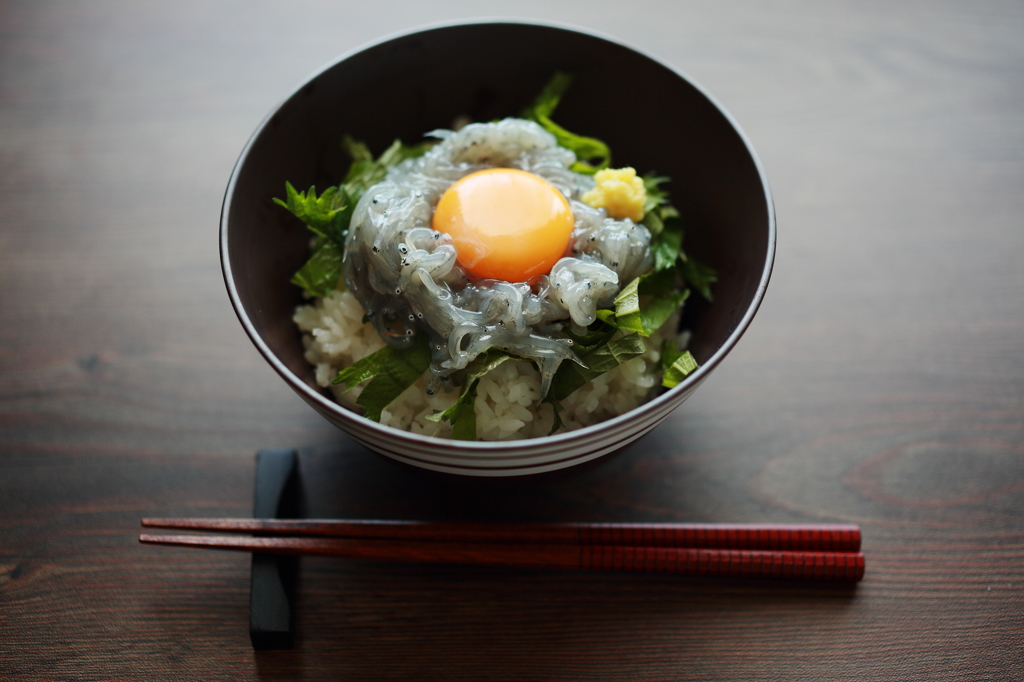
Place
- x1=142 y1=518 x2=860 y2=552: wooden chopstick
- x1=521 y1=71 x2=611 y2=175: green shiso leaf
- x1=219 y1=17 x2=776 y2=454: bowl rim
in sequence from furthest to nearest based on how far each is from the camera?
x1=521 y1=71 x2=611 y2=175: green shiso leaf < x1=142 y1=518 x2=860 y2=552: wooden chopstick < x1=219 y1=17 x2=776 y2=454: bowl rim

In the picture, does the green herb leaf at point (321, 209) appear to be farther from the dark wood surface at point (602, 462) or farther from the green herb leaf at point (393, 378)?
the dark wood surface at point (602, 462)

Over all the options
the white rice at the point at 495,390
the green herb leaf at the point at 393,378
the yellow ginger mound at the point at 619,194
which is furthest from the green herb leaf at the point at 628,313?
the green herb leaf at the point at 393,378

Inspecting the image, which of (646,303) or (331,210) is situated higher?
(331,210)

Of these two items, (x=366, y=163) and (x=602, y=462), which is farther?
(x=366, y=163)

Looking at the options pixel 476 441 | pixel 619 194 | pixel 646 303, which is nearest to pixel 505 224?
pixel 619 194

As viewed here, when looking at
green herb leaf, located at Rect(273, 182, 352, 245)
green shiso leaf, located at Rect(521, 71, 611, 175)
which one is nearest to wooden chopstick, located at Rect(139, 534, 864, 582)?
green herb leaf, located at Rect(273, 182, 352, 245)

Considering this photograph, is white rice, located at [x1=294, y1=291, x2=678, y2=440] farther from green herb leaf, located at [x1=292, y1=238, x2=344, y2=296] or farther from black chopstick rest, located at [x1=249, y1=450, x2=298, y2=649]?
black chopstick rest, located at [x1=249, y1=450, x2=298, y2=649]

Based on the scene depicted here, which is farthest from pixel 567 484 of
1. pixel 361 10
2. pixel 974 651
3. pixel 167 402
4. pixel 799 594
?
pixel 361 10

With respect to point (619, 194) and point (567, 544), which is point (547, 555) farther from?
point (619, 194)
